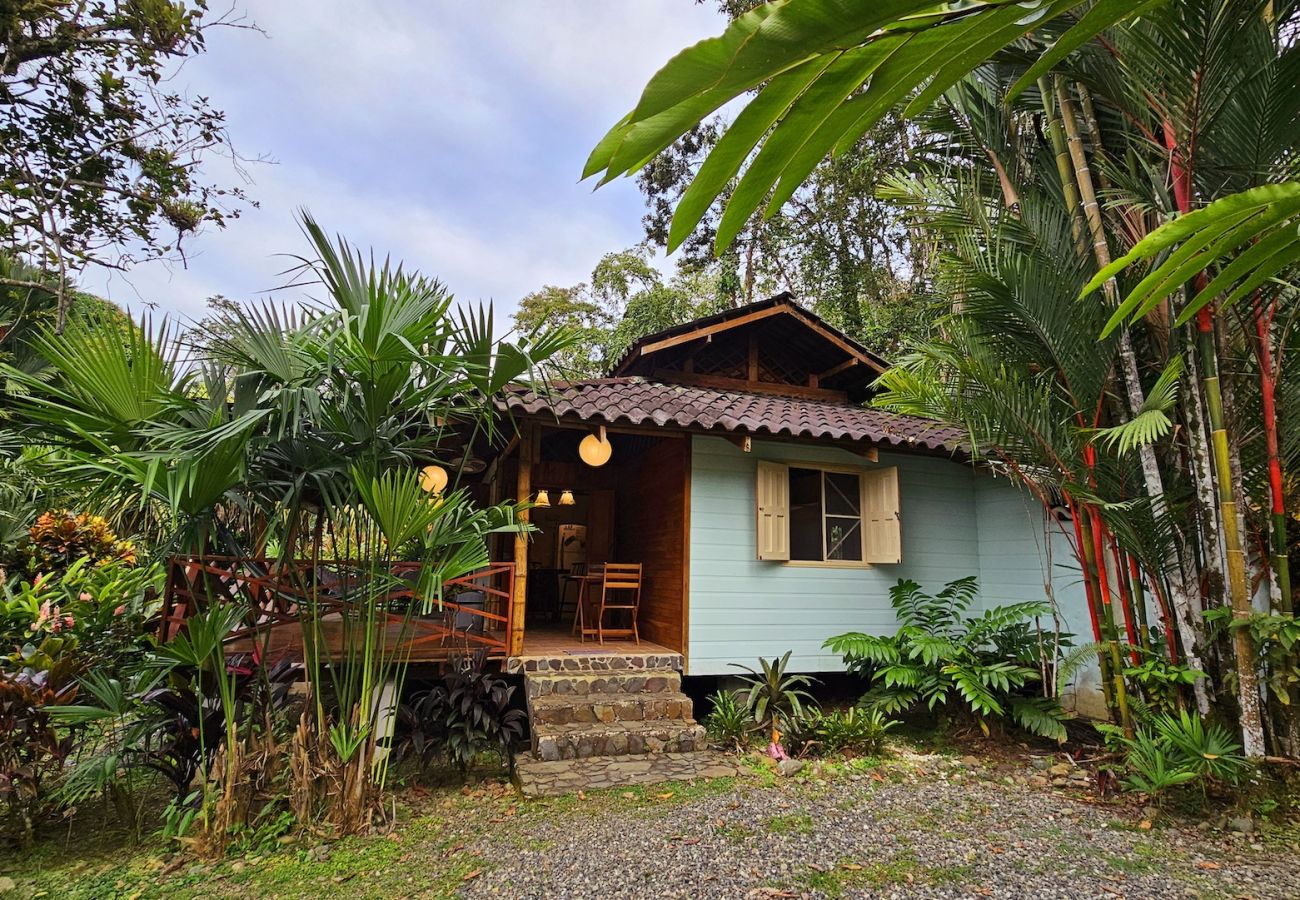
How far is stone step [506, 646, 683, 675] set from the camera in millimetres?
5133

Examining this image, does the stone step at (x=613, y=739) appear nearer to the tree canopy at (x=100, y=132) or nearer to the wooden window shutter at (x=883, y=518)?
the wooden window shutter at (x=883, y=518)

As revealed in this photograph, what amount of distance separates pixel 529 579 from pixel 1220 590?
7950 mm

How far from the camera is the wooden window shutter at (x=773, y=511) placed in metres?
5.89

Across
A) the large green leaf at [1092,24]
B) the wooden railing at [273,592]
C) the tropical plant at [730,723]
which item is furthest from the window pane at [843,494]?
the large green leaf at [1092,24]

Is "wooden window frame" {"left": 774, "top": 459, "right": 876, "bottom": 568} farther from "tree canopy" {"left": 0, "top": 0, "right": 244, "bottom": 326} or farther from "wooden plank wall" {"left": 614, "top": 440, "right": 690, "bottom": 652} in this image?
"tree canopy" {"left": 0, "top": 0, "right": 244, "bottom": 326}

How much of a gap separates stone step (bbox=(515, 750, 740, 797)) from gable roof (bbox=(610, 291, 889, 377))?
4207 mm

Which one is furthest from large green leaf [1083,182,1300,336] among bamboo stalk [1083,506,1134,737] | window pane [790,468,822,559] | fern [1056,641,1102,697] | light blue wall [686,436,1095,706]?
window pane [790,468,822,559]

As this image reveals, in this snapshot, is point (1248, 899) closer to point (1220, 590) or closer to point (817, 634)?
point (1220, 590)

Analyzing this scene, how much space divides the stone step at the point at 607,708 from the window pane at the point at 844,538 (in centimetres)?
220

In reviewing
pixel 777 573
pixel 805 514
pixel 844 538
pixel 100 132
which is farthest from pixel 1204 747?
pixel 100 132

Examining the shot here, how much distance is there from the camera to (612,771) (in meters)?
4.16

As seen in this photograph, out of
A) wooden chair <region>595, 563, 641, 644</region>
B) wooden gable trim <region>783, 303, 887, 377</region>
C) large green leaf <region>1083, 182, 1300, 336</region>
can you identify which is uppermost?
wooden gable trim <region>783, 303, 887, 377</region>

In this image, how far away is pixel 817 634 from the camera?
19.5 feet

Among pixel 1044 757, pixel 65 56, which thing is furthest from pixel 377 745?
pixel 65 56
